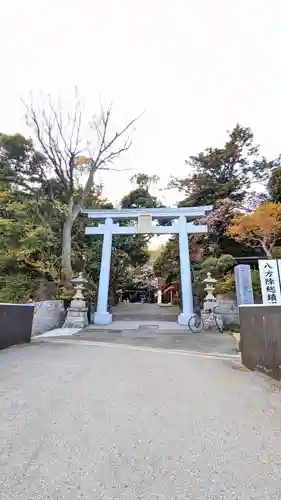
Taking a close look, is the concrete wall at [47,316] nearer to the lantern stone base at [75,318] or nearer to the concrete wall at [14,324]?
the lantern stone base at [75,318]

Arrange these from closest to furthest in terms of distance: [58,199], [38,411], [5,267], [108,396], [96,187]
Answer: [38,411]
[108,396]
[5,267]
[58,199]
[96,187]

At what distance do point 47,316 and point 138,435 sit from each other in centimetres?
1032

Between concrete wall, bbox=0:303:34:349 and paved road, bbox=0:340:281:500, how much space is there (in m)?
2.49

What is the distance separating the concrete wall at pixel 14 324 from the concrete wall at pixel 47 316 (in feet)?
7.90

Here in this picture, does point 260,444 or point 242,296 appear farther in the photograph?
point 242,296

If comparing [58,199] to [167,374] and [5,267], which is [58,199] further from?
[167,374]

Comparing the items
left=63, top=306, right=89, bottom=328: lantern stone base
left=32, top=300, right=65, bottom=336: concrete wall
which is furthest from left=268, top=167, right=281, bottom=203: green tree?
left=32, top=300, right=65, bottom=336: concrete wall

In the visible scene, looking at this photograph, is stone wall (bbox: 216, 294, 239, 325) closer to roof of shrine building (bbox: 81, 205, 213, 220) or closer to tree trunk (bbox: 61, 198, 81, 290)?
roof of shrine building (bbox: 81, 205, 213, 220)

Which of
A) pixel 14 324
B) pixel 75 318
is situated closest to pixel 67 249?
pixel 75 318

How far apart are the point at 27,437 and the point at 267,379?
333 centimetres

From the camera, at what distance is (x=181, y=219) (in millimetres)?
14906

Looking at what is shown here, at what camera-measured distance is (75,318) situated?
12703 millimetres

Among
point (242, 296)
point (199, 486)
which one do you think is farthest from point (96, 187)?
point (199, 486)

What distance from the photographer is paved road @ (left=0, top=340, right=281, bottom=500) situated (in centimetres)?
177
